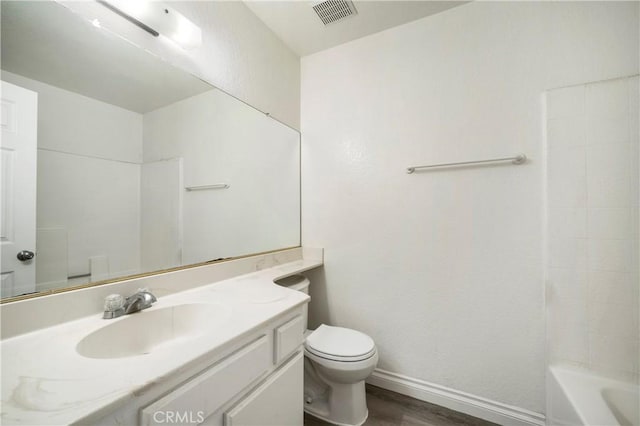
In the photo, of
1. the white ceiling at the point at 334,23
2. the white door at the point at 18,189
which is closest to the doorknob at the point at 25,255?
the white door at the point at 18,189

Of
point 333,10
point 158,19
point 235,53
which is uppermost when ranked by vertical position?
point 333,10

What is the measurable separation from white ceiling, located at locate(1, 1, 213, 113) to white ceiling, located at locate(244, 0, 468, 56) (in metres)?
0.81

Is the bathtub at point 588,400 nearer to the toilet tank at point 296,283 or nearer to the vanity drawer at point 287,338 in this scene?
the vanity drawer at point 287,338

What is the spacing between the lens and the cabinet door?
→ 0.75m

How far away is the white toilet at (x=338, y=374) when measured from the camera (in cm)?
127

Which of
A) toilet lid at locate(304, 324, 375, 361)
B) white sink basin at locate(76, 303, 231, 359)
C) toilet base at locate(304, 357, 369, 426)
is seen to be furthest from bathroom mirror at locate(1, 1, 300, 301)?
toilet base at locate(304, 357, 369, 426)

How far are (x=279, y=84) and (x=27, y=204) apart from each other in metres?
1.49

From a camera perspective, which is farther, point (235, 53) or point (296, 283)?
point (296, 283)

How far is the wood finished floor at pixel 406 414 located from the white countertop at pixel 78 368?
99cm

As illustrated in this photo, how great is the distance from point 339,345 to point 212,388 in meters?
0.85

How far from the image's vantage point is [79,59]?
0.86 meters

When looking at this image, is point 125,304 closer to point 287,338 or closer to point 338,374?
point 287,338

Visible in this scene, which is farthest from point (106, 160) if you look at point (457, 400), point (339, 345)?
point (457, 400)

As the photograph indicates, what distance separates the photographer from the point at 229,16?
1396mm
